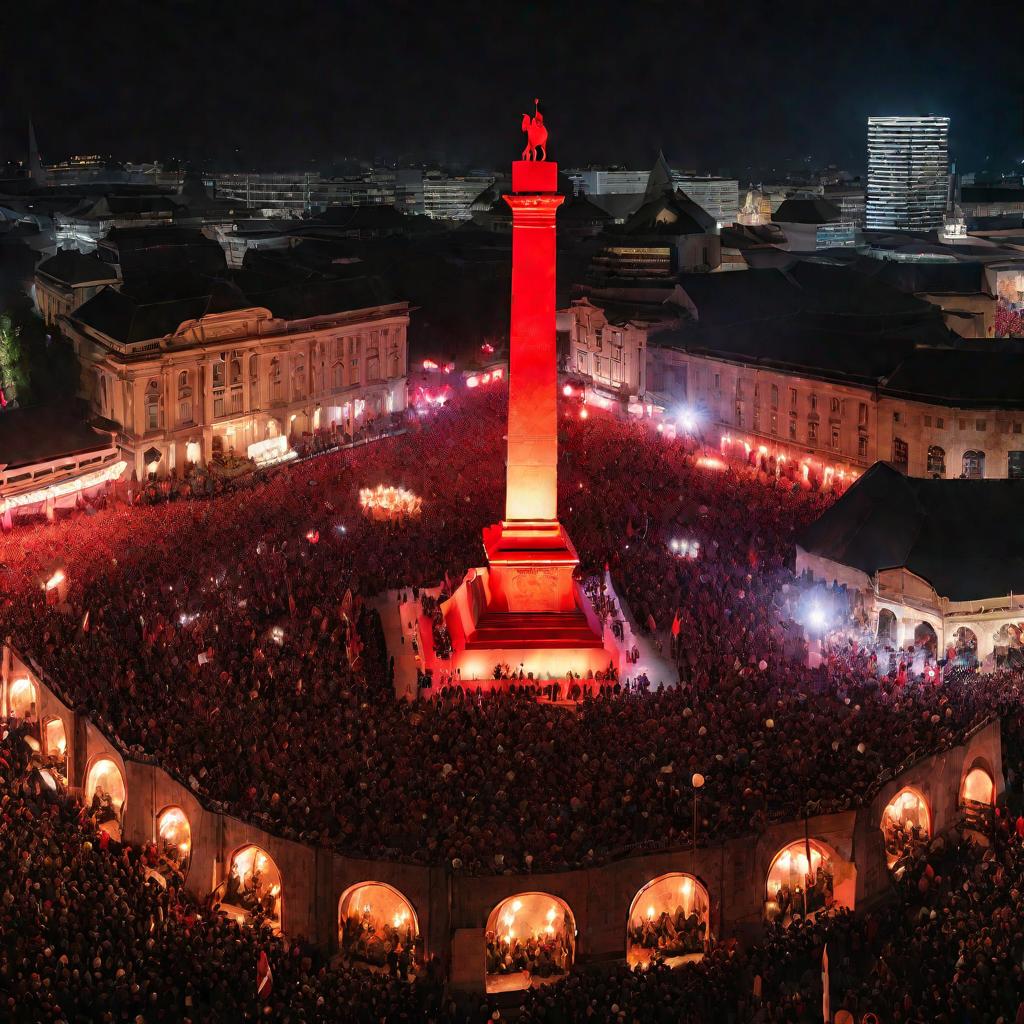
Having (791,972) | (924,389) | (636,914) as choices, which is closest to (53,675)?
(636,914)

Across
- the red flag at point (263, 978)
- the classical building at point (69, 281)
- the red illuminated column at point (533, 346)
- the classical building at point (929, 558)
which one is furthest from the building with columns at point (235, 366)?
the red flag at point (263, 978)

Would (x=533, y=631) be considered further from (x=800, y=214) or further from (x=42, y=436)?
(x=800, y=214)

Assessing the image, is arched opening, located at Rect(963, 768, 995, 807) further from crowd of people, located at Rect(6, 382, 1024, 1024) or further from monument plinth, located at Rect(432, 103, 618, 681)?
monument plinth, located at Rect(432, 103, 618, 681)

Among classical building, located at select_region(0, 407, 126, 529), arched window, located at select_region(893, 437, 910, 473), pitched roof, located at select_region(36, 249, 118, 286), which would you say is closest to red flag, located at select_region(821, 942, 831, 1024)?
classical building, located at select_region(0, 407, 126, 529)

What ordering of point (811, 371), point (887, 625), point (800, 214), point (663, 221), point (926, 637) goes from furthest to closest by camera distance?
point (800, 214), point (663, 221), point (811, 371), point (887, 625), point (926, 637)

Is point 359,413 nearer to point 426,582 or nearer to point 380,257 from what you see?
point 426,582

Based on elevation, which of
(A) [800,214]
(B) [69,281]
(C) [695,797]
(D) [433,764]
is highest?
(B) [69,281]

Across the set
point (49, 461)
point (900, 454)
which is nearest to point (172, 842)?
point (49, 461)
